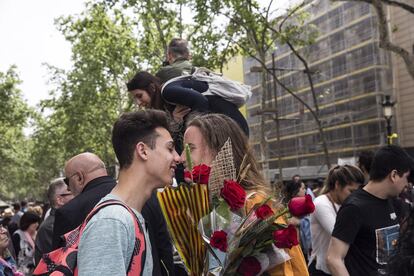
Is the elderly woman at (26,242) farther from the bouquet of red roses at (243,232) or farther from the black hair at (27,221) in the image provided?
the bouquet of red roses at (243,232)

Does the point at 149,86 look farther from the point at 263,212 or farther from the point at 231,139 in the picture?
the point at 263,212

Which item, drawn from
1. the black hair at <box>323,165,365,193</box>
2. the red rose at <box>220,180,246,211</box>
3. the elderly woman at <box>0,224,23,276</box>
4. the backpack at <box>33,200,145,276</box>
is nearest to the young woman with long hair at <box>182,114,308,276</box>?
the red rose at <box>220,180,246,211</box>

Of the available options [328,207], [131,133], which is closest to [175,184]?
[131,133]

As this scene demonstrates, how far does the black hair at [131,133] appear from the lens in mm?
2574

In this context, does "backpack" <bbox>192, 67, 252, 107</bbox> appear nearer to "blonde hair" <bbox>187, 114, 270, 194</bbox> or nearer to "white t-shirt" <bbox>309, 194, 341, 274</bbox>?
Result: "blonde hair" <bbox>187, 114, 270, 194</bbox>

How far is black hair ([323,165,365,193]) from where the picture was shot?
5.79 metres

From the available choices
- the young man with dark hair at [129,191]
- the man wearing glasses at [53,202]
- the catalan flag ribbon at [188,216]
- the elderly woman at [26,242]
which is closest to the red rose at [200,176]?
the catalan flag ribbon at [188,216]

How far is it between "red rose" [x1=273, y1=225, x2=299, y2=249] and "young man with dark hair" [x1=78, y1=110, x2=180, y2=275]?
0.54 m

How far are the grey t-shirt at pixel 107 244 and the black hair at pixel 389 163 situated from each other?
108 inches

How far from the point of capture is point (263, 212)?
98.0 inches

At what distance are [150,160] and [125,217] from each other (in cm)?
37

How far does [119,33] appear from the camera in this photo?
25094mm

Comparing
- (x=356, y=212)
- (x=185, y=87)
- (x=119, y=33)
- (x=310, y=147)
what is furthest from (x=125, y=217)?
(x=310, y=147)

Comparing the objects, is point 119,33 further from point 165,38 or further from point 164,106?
point 164,106
